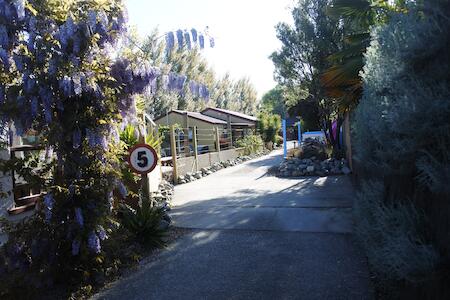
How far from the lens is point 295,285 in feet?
13.3

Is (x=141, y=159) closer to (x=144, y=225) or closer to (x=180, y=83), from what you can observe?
(x=144, y=225)

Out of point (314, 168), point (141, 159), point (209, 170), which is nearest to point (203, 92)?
point (141, 159)

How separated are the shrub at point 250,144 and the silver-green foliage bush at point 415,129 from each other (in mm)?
22083

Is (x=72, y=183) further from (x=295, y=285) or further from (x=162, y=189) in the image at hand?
(x=162, y=189)

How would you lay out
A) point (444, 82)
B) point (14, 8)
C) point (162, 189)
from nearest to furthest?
point (444, 82) < point (14, 8) < point (162, 189)

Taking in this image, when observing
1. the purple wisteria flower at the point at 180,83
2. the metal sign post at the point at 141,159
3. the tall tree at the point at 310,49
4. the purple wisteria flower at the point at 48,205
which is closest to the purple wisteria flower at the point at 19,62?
the purple wisteria flower at the point at 48,205

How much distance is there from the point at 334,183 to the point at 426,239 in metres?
8.90

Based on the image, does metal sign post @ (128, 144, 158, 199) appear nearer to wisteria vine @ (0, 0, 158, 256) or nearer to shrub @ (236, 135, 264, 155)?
wisteria vine @ (0, 0, 158, 256)

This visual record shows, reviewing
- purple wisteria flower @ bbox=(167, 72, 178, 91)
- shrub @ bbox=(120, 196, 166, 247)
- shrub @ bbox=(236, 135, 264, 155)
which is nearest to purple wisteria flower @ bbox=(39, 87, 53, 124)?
purple wisteria flower @ bbox=(167, 72, 178, 91)

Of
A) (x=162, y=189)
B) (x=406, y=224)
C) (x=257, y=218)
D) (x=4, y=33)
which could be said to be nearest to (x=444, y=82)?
(x=406, y=224)

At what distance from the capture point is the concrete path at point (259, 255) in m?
4.03

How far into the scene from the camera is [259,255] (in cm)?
510

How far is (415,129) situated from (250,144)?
23.9 m

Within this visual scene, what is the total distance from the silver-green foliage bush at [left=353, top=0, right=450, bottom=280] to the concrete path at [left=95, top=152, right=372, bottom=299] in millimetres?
1464
